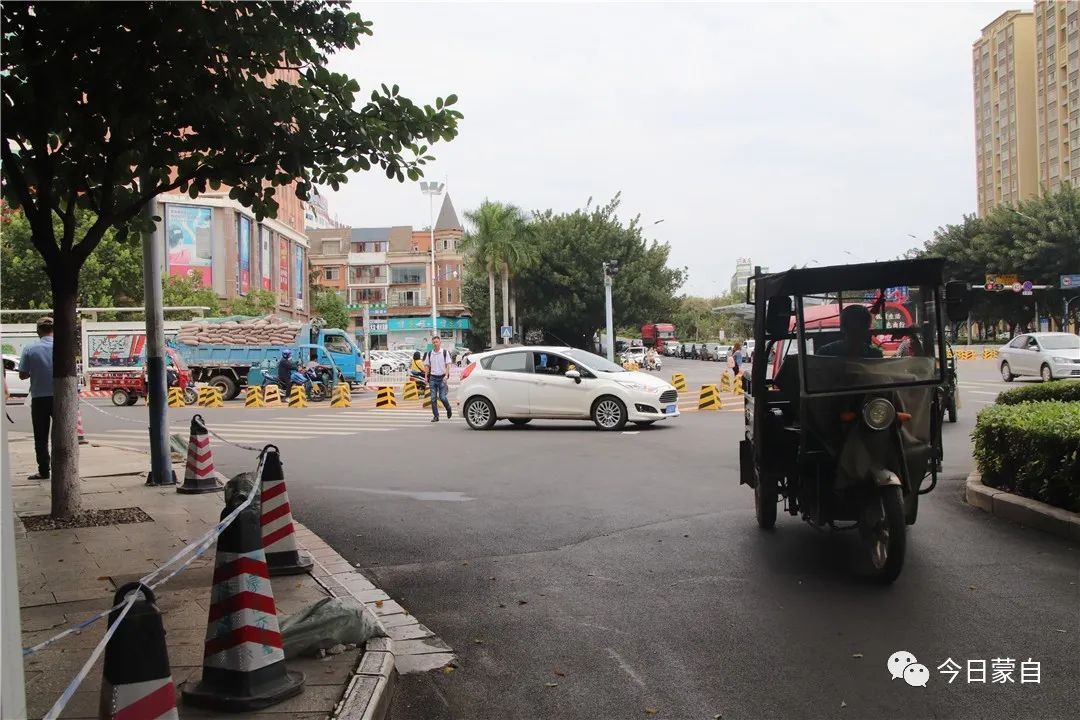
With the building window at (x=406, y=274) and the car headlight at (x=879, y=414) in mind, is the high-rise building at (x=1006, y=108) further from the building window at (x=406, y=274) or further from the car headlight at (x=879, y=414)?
the car headlight at (x=879, y=414)

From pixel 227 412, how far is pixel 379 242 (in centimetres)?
8365

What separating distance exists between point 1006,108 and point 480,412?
10059 cm

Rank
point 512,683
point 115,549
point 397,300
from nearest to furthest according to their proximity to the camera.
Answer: point 512,683, point 115,549, point 397,300

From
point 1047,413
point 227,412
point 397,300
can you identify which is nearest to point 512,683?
point 1047,413

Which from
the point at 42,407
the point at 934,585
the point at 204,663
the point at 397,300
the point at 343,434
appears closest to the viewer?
the point at 204,663

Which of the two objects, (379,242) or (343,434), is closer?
(343,434)

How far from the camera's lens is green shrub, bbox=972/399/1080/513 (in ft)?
24.0

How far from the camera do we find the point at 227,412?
26.4 meters

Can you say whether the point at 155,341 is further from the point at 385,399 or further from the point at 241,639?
the point at 385,399

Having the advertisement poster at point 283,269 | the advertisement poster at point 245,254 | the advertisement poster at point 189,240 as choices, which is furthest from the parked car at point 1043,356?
the advertisement poster at point 283,269

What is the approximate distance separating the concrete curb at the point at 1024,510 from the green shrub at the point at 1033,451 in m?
0.11

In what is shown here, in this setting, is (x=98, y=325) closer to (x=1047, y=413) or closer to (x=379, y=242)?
(x=1047, y=413)

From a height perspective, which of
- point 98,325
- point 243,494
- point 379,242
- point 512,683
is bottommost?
point 512,683

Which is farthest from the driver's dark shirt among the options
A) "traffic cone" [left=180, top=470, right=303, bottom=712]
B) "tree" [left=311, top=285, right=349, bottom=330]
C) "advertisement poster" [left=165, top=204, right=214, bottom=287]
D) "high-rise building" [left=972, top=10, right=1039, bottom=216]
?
"high-rise building" [left=972, top=10, right=1039, bottom=216]
